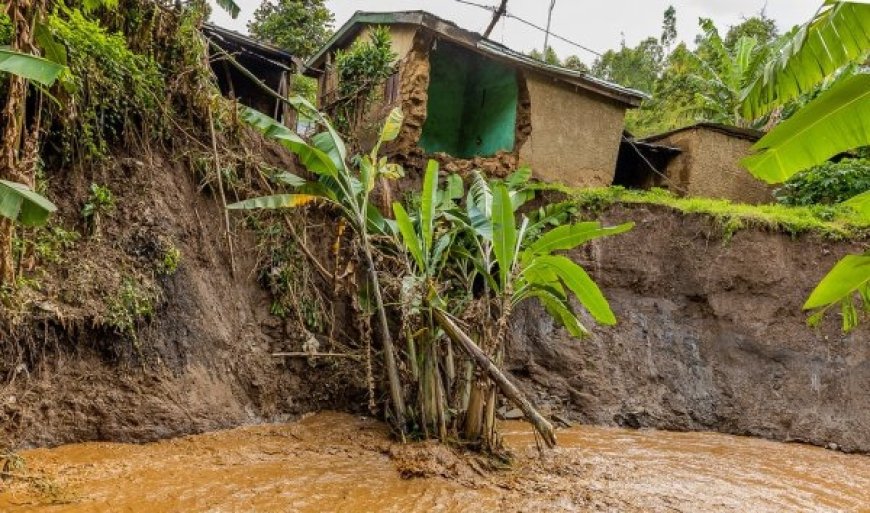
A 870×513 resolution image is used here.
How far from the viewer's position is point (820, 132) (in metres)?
3.24

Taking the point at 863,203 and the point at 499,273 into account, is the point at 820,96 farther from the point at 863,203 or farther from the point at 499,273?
the point at 499,273

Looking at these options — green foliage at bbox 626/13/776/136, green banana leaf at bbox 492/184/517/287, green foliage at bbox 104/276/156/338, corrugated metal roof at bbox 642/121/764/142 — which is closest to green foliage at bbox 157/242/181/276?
green foliage at bbox 104/276/156/338

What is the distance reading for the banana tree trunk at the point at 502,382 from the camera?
414 cm

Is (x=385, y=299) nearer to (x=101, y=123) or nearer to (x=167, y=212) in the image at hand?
(x=167, y=212)

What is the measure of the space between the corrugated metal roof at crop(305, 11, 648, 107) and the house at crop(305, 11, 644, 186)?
0.02m

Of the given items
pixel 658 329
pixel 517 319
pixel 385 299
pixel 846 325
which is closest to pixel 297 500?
pixel 385 299

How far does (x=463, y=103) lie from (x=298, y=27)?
20.5 ft

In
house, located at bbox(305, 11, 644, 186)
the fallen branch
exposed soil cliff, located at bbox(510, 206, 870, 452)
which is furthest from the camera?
house, located at bbox(305, 11, 644, 186)

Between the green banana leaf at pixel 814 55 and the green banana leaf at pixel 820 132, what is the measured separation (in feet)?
0.74

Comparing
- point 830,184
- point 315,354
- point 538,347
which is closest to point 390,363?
point 315,354

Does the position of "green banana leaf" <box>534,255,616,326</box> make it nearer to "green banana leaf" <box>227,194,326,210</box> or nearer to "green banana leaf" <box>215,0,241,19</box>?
→ "green banana leaf" <box>227,194,326,210</box>

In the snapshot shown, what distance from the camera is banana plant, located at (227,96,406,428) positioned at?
5.02 metres

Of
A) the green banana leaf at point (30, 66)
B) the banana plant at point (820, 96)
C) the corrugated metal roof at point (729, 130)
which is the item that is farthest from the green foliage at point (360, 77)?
the corrugated metal roof at point (729, 130)

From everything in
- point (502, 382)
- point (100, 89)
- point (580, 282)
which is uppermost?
point (100, 89)
